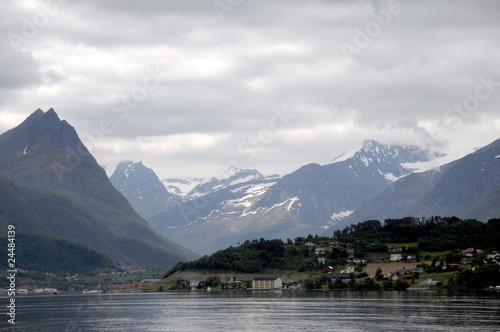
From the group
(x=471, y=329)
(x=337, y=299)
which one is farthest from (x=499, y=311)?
(x=337, y=299)

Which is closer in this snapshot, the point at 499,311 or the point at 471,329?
the point at 471,329

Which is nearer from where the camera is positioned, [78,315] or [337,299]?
[78,315]

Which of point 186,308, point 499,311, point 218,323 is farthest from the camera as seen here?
point 186,308

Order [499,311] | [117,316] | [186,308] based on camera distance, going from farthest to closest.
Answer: [186,308] < [117,316] < [499,311]

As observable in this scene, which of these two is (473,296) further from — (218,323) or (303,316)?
(218,323)

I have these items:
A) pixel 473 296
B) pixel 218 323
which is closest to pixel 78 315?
pixel 218 323

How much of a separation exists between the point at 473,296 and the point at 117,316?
8586cm

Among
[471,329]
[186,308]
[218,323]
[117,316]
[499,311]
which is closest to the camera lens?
[471,329]

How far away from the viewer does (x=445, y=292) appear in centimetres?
19662

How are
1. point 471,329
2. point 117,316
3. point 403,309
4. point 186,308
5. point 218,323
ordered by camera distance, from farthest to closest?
point 186,308, point 117,316, point 403,309, point 218,323, point 471,329

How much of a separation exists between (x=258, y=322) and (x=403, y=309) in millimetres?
32427

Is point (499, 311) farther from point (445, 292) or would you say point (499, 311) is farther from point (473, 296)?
point (445, 292)

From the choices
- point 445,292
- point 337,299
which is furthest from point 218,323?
point 445,292

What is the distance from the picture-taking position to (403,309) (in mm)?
148125
